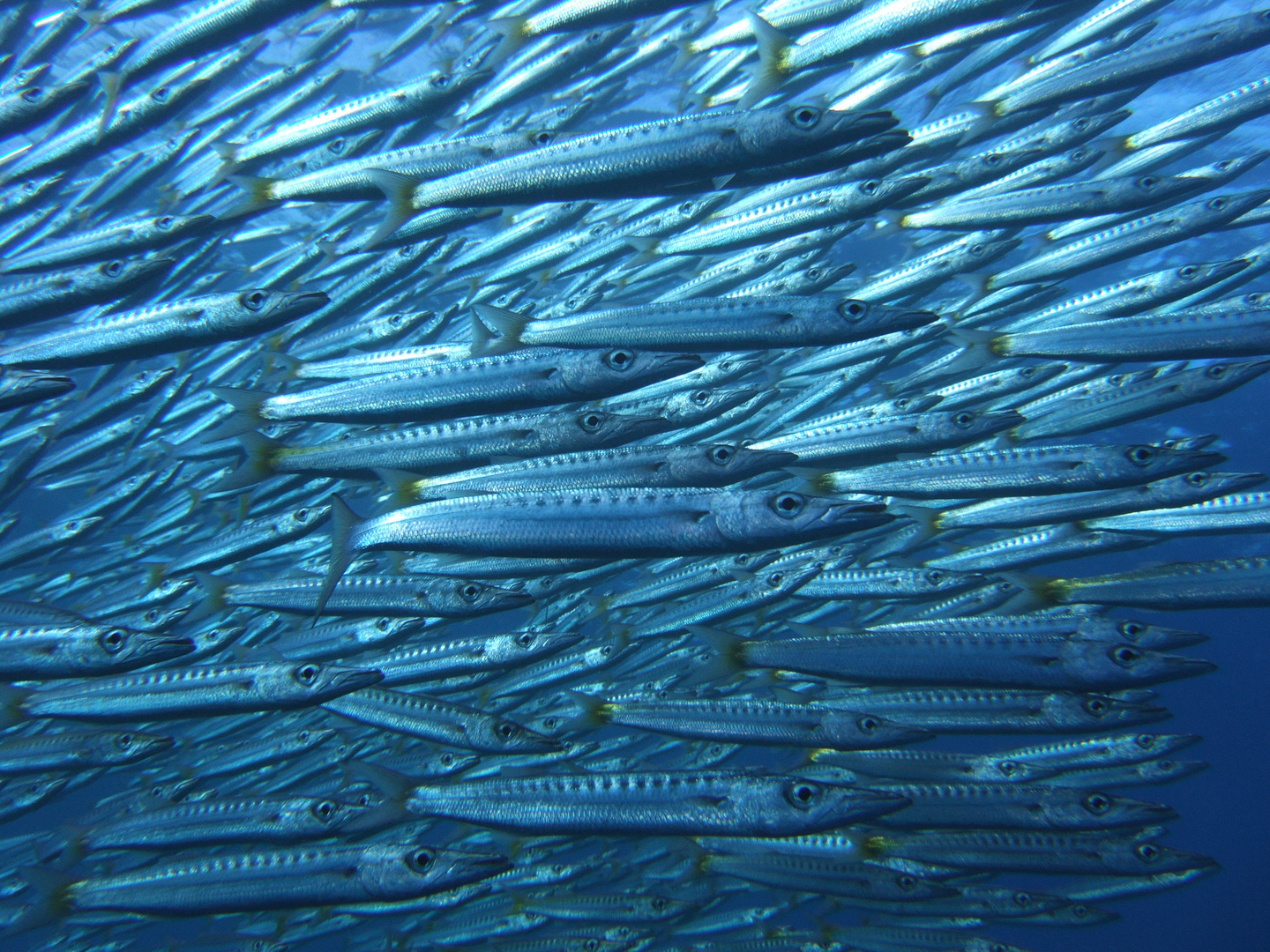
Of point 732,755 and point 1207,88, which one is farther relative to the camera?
point 1207,88

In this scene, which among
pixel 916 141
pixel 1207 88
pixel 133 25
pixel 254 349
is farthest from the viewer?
pixel 1207 88

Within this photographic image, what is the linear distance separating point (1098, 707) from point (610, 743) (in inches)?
224

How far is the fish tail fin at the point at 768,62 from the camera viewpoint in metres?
3.19

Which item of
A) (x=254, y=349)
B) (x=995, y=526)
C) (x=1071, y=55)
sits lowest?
(x=995, y=526)

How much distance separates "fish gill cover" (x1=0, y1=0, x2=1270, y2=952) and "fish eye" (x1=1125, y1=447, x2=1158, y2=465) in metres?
0.02

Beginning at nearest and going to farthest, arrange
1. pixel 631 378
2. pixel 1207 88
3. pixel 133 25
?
pixel 631 378 → pixel 133 25 → pixel 1207 88

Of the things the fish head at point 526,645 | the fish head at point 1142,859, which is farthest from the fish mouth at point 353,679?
the fish head at point 1142,859

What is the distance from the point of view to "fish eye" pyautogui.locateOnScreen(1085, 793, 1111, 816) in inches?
182

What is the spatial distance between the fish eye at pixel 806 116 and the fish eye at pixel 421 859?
4.16 meters

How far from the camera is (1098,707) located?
4.28 metres

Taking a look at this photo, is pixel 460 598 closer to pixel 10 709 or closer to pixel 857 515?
pixel 857 515

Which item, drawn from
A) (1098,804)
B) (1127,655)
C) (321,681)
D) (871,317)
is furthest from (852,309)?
(1098,804)

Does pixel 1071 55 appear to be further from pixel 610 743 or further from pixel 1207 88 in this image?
pixel 1207 88

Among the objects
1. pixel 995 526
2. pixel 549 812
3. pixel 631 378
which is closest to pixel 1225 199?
pixel 995 526
